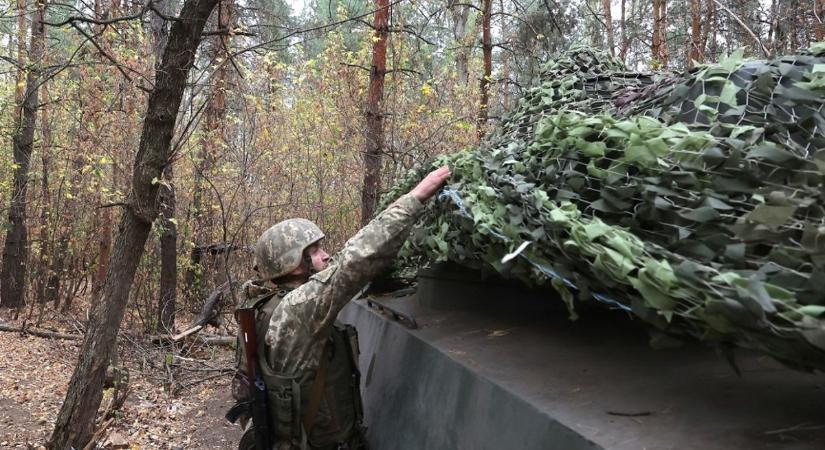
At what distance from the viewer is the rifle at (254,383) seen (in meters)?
3.45

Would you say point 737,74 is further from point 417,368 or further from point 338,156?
point 338,156

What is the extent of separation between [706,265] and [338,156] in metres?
10.8

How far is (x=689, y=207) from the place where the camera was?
1830mm

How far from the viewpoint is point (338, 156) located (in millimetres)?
12148

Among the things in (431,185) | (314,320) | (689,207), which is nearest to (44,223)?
(314,320)

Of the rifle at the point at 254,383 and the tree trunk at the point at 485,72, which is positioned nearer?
the rifle at the point at 254,383

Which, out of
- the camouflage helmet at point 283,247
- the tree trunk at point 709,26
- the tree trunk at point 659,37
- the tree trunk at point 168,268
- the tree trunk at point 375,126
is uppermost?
the tree trunk at point 709,26

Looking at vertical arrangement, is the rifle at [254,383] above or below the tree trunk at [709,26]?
below

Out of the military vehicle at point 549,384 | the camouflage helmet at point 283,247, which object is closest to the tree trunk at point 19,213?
the camouflage helmet at point 283,247

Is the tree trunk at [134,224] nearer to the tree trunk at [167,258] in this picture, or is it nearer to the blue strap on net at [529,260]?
the blue strap on net at [529,260]

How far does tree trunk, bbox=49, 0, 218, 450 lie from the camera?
16.8 ft

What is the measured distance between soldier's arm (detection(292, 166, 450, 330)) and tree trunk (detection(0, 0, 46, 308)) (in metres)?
11.6

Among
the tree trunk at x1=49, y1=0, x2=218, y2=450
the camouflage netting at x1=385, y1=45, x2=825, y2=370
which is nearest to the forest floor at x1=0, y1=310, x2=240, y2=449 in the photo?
the tree trunk at x1=49, y1=0, x2=218, y2=450

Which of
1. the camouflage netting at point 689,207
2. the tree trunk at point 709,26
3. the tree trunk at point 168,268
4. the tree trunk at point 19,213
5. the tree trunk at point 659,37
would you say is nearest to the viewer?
the camouflage netting at point 689,207
